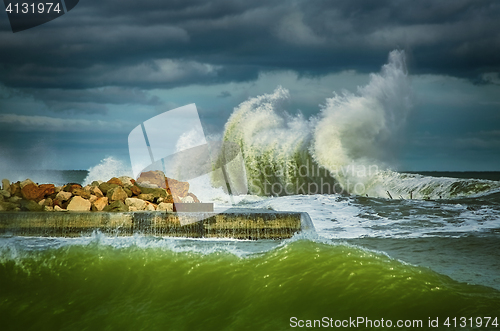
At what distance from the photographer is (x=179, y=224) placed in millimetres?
9164

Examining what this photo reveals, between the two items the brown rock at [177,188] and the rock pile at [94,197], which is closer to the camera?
the rock pile at [94,197]

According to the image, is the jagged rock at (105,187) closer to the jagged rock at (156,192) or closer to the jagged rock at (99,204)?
the jagged rock at (99,204)

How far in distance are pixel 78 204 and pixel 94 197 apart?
366 mm

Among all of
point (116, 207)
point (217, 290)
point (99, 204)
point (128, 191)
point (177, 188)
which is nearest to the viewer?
point (217, 290)

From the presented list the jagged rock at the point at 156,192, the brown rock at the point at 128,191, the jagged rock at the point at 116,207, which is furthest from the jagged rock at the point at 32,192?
the jagged rock at the point at 156,192

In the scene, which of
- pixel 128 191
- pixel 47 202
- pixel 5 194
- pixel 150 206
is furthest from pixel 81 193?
pixel 5 194

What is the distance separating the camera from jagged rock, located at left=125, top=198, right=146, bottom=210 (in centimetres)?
984

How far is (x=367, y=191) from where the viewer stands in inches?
870

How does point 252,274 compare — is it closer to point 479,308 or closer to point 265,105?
point 479,308

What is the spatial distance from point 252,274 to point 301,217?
9.97 ft

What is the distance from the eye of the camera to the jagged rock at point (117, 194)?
990 cm

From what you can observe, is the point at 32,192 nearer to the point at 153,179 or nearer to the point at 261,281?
the point at 153,179

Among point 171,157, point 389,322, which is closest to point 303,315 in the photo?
point 389,322

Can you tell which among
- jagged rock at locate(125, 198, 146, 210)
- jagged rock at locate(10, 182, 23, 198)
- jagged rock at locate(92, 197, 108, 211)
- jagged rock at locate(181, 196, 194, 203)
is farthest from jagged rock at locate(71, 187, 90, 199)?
jagged rock at locate(181, 196, 194, 203)
